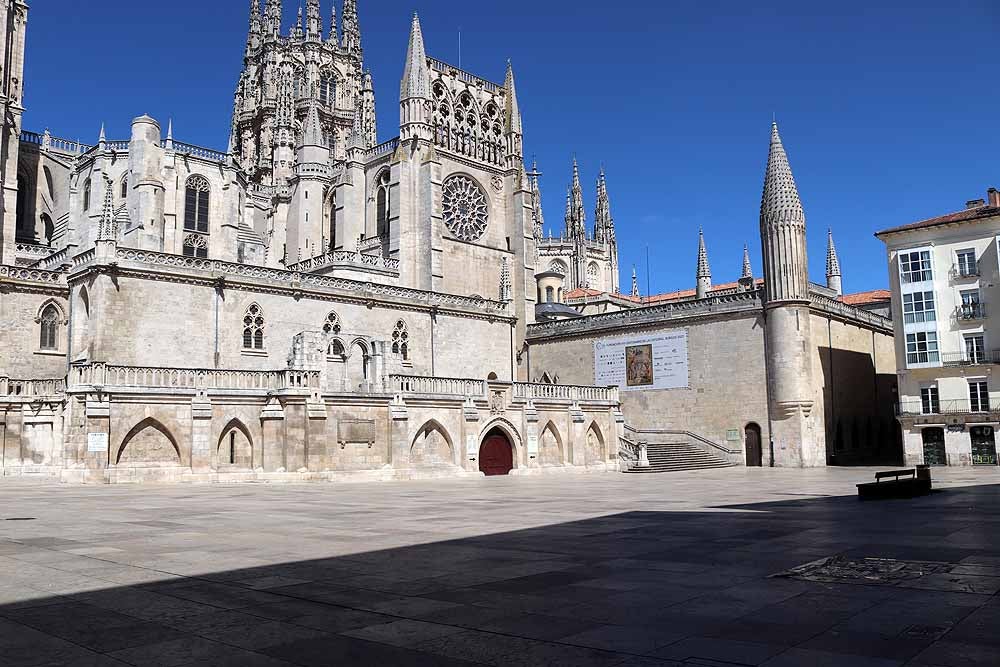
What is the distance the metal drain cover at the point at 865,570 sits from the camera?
8438 mm

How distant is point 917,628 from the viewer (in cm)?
628

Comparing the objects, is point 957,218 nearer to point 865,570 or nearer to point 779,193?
point 779,193

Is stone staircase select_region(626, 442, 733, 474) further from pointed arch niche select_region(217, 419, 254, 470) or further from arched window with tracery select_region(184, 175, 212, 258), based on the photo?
arched window with tracery select_region(184, 175, 212, 258)

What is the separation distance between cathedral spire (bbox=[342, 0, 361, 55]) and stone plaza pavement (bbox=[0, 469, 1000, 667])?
76993mm

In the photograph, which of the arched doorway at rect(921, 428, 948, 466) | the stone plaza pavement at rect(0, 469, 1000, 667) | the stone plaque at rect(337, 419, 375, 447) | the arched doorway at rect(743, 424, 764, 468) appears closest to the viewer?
the stone plaza pavement at rect(0, 469, 1000, 667)

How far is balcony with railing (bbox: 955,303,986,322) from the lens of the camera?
40156 mm

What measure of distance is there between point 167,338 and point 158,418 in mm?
7928

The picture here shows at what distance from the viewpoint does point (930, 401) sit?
137ft

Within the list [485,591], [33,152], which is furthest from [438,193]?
[485,591]

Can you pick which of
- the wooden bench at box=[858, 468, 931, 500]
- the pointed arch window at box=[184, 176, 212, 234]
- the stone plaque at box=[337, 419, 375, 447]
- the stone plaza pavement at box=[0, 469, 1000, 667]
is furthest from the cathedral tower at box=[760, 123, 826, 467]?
the pointed arch window at box=[184, 176, 212, 234]

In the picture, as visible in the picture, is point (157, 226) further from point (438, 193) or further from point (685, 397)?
point (685, 397)

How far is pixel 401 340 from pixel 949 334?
1097 inches

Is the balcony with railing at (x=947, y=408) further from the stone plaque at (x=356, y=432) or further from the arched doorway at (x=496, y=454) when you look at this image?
the stone plaque at (x=356, y=432)

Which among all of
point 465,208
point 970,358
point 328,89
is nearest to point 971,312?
point 970,358
